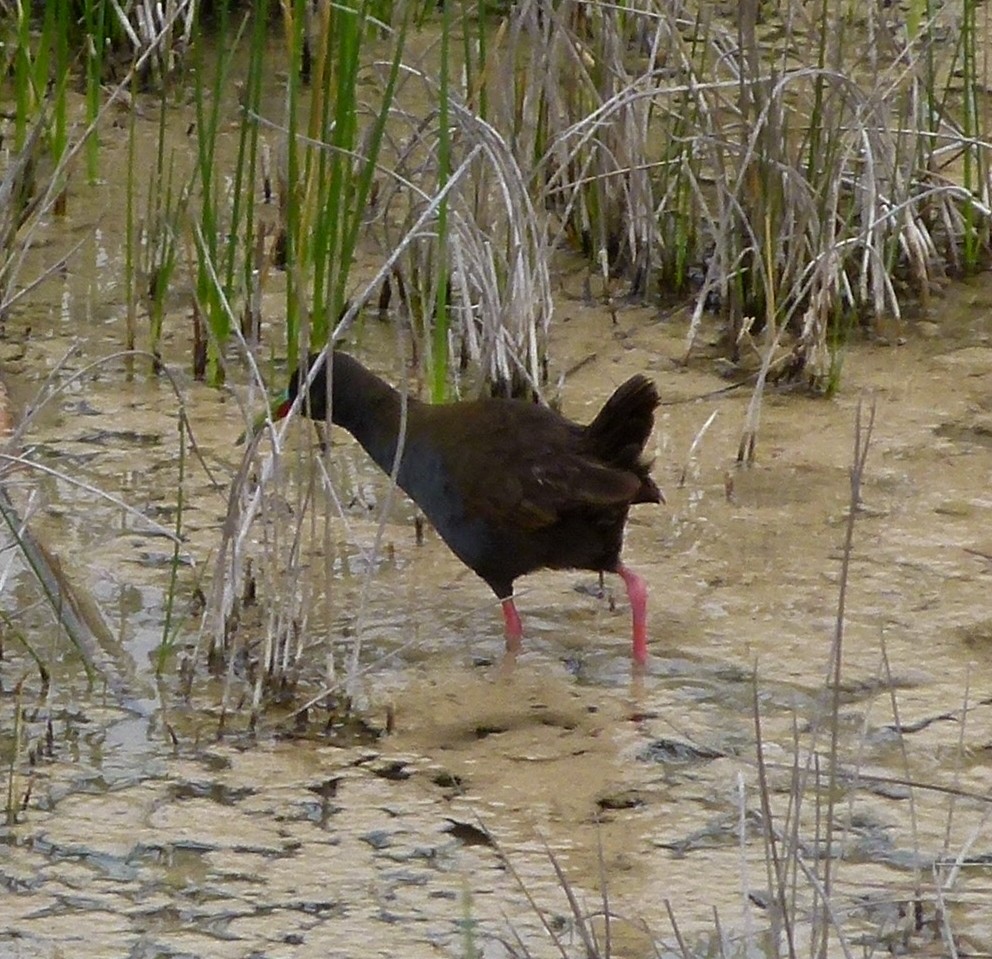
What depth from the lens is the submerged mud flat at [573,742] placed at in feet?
8.18

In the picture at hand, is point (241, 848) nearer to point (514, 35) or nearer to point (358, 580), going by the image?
point (358, 580)

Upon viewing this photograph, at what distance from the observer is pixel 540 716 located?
10.2 feet

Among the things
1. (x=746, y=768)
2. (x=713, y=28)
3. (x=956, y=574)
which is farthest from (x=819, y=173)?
(x=746, y=768)

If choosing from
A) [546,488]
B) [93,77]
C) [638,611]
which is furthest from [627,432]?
[93,77]

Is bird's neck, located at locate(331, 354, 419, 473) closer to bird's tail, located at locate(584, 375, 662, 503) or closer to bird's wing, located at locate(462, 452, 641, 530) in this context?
bird's wing, located at locate(462, 452, 641, 530)

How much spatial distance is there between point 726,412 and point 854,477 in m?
2.11

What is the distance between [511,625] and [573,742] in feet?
1.01

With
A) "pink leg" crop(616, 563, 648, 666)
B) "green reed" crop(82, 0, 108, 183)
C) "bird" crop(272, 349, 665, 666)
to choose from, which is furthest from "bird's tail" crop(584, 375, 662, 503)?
"green reed" crop(82, 0, 108, 183)

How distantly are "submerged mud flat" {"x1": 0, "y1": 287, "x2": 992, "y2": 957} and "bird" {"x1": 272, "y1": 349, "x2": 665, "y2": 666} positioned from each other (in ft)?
0.51

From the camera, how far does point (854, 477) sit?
204 centimetres

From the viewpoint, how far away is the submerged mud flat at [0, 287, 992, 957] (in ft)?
8.18

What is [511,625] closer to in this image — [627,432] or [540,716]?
[540,716]

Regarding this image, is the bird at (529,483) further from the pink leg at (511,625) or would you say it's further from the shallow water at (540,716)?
the shallow water at (540,716)

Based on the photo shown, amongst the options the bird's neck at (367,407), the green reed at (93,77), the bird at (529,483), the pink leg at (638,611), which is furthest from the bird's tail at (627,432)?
the green reed at (93,77)
